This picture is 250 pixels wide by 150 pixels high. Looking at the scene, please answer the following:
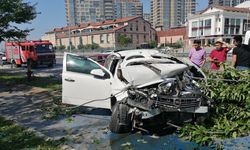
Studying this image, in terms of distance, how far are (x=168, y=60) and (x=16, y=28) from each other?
11.4m

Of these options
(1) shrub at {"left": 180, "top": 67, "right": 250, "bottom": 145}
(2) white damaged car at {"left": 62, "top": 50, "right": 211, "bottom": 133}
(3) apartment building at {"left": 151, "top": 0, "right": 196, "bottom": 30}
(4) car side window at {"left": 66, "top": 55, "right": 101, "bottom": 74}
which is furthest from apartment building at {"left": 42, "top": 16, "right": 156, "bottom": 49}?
(1) shrub at {"left": 180, "top": 67, "right": 250, "bottom": 145}

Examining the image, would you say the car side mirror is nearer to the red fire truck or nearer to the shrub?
the shrub

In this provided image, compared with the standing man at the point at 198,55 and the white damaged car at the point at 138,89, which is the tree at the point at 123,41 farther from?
the white damaged car at the point at 138,89

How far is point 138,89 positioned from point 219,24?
233ft

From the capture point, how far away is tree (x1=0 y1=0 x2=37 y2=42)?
46.6 feet

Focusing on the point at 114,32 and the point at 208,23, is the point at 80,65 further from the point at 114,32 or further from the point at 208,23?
the point at 114,32

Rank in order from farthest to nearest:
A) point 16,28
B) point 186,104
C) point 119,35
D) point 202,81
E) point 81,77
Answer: point 119,35, point 16,28, point 81,77, point 202,81, point 186,104

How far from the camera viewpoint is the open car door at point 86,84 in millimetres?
6500

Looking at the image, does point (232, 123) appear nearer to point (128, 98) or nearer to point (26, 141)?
point (128, 98)

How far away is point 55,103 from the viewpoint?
934cm

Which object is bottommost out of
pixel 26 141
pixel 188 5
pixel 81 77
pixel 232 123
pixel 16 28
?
pixel 26 141

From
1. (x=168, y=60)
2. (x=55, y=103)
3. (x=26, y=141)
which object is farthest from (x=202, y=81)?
(x=55, y=103)

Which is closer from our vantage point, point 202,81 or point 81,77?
point 202,81

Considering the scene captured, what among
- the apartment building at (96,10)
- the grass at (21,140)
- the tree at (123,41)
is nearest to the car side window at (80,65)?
the grass at (21,140)
